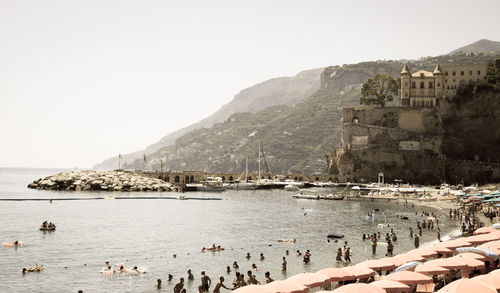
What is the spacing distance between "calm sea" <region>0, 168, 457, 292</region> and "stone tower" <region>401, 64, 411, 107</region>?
1995 inches

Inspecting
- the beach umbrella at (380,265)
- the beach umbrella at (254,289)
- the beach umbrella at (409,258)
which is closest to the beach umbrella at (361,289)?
the beach umbrella at (254,289)

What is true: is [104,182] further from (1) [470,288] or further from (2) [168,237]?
(1) [470,288]

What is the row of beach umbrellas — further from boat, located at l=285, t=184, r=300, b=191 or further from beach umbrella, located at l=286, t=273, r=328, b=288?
boat, located at l=285, t=184, r=300, b=191

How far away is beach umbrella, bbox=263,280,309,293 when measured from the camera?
2400cm

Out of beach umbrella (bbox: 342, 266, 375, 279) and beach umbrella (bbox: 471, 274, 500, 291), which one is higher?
beach umbrella (bbox: 471, 274, 500, 291)

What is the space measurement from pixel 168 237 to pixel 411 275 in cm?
3912

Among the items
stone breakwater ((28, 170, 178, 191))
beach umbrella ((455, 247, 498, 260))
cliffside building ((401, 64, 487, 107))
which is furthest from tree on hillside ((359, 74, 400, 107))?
beach umbrella ((455, 247, 498, 260))

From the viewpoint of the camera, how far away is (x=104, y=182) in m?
134

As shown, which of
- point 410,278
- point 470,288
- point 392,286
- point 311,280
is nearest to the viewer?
point 470,288

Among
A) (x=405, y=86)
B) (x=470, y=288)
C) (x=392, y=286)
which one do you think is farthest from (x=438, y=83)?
(x=470, y=288)

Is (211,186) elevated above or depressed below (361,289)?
below

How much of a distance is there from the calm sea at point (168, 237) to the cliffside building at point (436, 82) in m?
50.9

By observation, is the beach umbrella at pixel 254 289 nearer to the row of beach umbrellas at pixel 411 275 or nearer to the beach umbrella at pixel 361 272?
the row of beach umbrellas at pixel 411 275

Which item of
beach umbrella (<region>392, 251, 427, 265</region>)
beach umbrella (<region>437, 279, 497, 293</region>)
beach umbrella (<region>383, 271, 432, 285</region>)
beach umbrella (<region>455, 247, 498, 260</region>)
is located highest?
beach umbrella (<region>437, 279, 497, 293</region>)
